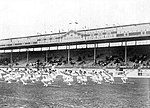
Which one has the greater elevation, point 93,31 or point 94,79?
point 93,31

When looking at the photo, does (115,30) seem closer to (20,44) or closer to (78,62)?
(78,62)

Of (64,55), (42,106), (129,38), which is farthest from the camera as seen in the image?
(64,55)

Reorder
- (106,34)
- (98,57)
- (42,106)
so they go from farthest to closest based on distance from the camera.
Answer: (98,57)
(106,34)
(42,106)

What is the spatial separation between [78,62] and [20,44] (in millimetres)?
16713

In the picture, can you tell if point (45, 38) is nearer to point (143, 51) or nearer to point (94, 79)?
point (143, 51)

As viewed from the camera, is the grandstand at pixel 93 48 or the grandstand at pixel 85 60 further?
the grandstand at pixel 93 48

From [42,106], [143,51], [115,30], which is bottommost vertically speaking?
[42,106]

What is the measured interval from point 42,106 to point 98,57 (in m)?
41.9

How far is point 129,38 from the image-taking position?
48375 mm

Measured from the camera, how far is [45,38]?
63.9m

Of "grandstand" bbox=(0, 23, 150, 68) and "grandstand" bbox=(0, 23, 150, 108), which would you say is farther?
"grandstand" bbox=(0, 23, 150, 68)

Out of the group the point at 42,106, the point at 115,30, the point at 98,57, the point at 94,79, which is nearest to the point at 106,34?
the point at 115,30

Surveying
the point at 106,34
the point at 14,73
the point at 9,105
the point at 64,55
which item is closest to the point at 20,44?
the point at 64,55

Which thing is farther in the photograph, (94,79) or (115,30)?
(115,30)
